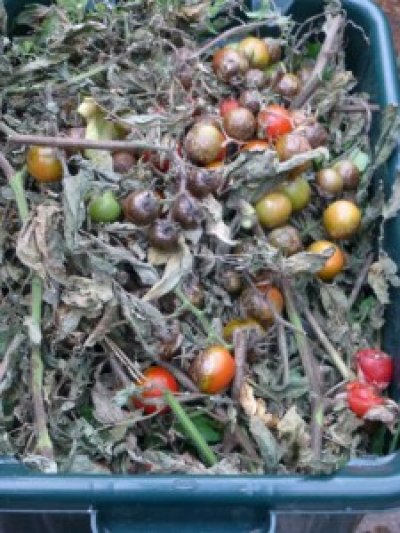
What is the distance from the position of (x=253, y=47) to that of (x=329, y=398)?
54cm

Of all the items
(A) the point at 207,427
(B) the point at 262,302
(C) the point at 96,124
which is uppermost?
(C) the point at 96,124

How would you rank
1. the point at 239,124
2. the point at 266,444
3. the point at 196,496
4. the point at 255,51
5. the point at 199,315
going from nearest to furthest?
the point at 196,496, the point at 266,444, the point at 199,315, the point at 239,124, the point at 255,51

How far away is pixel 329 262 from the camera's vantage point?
1.17 metres

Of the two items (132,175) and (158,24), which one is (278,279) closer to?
(132,175)

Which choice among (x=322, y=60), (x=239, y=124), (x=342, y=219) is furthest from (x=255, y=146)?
(x=322, y=60)

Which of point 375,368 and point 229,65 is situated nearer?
point 375,368

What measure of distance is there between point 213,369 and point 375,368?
21 centimetres

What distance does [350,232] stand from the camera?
1.20 m

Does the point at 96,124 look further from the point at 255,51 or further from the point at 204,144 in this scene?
the point at 255,51

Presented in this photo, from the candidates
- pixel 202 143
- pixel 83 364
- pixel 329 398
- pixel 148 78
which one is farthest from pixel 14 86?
pixel 329 398

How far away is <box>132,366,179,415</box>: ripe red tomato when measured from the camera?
1.04 meters

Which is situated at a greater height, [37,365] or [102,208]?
[102,208]

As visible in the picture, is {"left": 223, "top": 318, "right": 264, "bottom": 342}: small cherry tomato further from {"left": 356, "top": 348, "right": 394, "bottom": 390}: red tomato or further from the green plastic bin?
the green plastic bin

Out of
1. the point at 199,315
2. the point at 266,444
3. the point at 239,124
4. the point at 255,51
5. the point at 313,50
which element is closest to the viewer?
the point at 266,444
